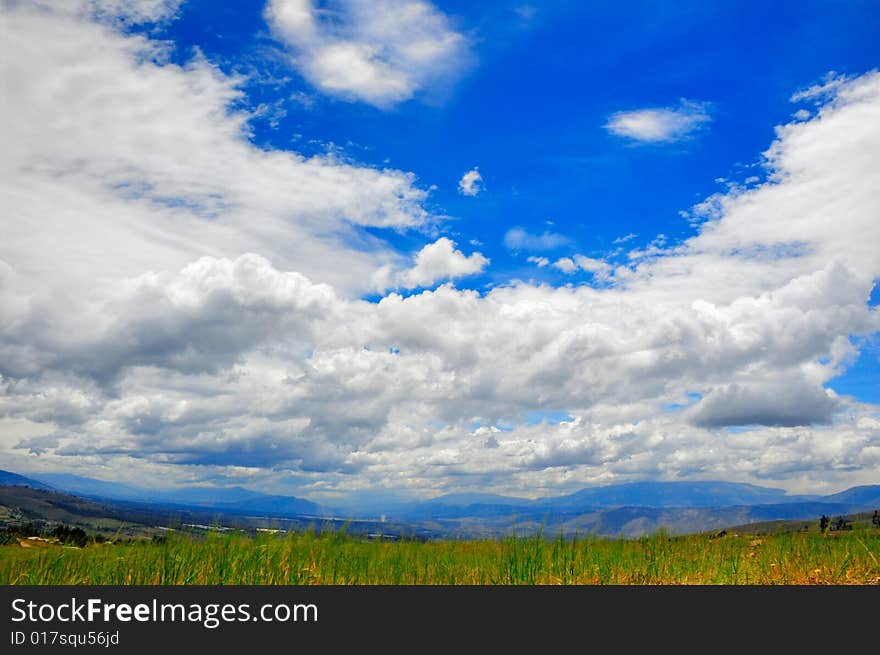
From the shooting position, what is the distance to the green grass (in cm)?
1914

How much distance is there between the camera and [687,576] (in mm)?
21750

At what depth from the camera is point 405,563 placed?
22.6 metres

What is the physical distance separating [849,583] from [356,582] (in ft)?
45.9

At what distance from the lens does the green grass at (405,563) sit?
19.1m

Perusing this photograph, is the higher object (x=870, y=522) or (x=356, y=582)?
(x=870, y=522)

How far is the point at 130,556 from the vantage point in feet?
64.8
